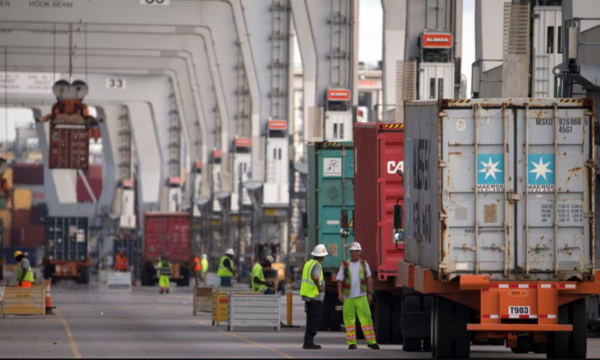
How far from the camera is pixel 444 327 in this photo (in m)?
16.1

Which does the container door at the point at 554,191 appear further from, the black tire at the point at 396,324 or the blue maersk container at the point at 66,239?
the blue maersk container at the point at 66,239

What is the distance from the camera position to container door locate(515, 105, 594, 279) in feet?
51.8

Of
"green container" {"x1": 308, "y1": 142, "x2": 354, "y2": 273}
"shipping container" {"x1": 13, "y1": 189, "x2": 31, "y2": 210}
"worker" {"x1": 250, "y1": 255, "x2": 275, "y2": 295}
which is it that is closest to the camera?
"green container" {"x1": 308, "y1": 142, "x2": 354, "y2": 273}

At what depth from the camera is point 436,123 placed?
52.1 feet

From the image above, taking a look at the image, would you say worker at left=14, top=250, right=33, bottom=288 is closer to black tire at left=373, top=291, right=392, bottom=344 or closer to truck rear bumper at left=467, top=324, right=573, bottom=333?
black tire at left=373, top=291, right=392, bottom=344

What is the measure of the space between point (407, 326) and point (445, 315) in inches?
70.1

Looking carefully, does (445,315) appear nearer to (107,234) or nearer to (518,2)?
(518,2)

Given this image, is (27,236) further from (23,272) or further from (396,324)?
(396,324)

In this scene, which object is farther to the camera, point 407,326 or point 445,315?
point 407,326

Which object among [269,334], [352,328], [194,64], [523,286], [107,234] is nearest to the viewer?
[523,286]

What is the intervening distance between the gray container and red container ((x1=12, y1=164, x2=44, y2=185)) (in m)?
112

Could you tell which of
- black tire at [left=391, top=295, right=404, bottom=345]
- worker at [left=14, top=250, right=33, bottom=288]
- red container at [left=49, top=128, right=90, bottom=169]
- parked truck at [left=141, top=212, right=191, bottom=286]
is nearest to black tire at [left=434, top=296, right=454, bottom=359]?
black tire at [left=391, top=295, right=404, bottom=345]

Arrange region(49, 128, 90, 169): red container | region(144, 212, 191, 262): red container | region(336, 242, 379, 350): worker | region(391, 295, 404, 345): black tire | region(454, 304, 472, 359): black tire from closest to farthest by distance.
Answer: region(454, 304, 472, 359): black tire → region(336, 242, 379, 350): worker → region(391, 295, 404, 345): black tire → region(49, 128, 90, 169): red container → region(144, 212, 191, 262): red container

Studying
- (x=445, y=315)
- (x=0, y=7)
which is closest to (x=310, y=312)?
(x=445, y=315)
